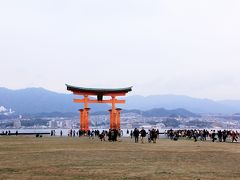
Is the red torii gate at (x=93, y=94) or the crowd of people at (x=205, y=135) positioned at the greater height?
the red torii gate at (x=93, y=94)

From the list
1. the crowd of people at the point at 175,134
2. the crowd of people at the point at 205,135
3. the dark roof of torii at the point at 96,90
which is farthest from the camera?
the dark roof of torii at the point at 96,90

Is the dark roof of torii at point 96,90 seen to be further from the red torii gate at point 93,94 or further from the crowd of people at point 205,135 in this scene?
the crowd of people at point 205,135

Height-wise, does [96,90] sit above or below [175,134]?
above

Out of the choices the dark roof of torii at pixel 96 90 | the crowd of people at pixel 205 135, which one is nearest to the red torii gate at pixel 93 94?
the dark roof of torii at pixel 96 90

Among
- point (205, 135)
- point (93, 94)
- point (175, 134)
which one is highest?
point (93, 94)

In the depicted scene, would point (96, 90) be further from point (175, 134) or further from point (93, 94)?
point (175, 134)

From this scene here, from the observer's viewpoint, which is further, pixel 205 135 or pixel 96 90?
pixel 96 90

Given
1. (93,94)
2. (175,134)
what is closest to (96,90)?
(93,94)

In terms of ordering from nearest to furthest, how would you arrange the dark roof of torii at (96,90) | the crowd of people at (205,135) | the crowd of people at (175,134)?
the crowd of people at (175,134)
the crowd of people at (205,135)
the dark roof of torii at (96,90)

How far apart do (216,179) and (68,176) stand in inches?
186

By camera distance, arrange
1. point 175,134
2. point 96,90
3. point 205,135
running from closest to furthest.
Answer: point 205,135 < point 175,134 < point 96,90

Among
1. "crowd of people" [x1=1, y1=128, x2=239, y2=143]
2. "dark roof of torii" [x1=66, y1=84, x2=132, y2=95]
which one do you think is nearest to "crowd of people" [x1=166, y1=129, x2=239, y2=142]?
"crowd of people" [x1=1, y1=128, x2=239, y2=143]

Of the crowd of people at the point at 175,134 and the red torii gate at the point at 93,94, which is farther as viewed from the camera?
the red torii gate at the point at 93,94

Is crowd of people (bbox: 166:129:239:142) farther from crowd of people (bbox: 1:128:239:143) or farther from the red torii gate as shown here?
the red torii gate
